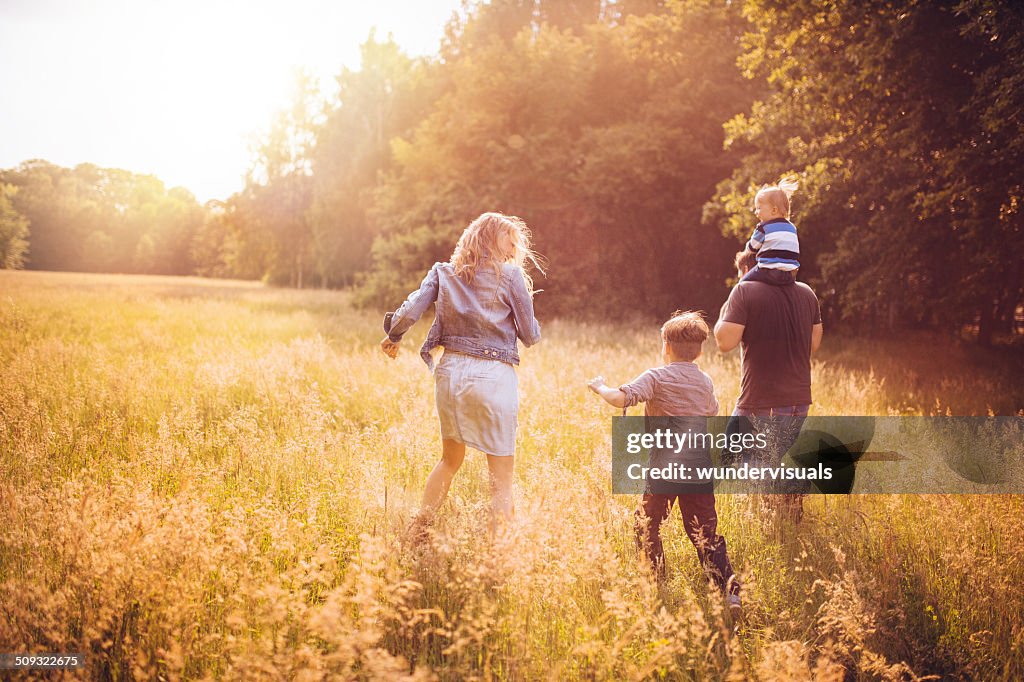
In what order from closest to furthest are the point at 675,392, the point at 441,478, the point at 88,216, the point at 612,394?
the point at 612,394
the point at 675,392
the point at 441,478
the point at 88,216

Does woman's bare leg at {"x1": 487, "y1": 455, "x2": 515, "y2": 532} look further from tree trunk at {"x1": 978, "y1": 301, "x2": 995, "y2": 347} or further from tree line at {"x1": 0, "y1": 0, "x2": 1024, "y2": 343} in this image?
tree trunk at {"x1": 978, "y1": 301, "x2": 995, "y2": 347}

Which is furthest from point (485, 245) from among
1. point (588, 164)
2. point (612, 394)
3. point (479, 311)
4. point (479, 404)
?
point (588, 164)

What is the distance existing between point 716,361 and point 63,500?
29.2 feet

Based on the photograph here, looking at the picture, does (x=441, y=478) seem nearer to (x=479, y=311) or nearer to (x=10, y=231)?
(x=479, y=311)

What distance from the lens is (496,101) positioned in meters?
18.9

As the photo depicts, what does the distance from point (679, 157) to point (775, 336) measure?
15.3 meters

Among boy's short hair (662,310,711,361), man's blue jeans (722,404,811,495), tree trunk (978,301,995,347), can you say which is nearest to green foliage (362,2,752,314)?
tree trunk (978,301,995,347)

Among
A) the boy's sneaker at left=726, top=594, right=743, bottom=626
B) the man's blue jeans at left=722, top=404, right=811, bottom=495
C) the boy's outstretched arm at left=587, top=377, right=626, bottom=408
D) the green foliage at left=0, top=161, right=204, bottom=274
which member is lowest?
the boy's sneaker at left=726, top=594, right=743, bottom=626

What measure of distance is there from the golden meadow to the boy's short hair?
1.12 metres

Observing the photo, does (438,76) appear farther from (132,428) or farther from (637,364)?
(132,428)

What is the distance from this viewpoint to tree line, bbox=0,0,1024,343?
29.1 feet

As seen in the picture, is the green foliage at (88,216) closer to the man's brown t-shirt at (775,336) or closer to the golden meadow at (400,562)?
the golden meadow at (400,562)

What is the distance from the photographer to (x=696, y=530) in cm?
330

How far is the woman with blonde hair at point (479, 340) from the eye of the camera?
11.3 feet
